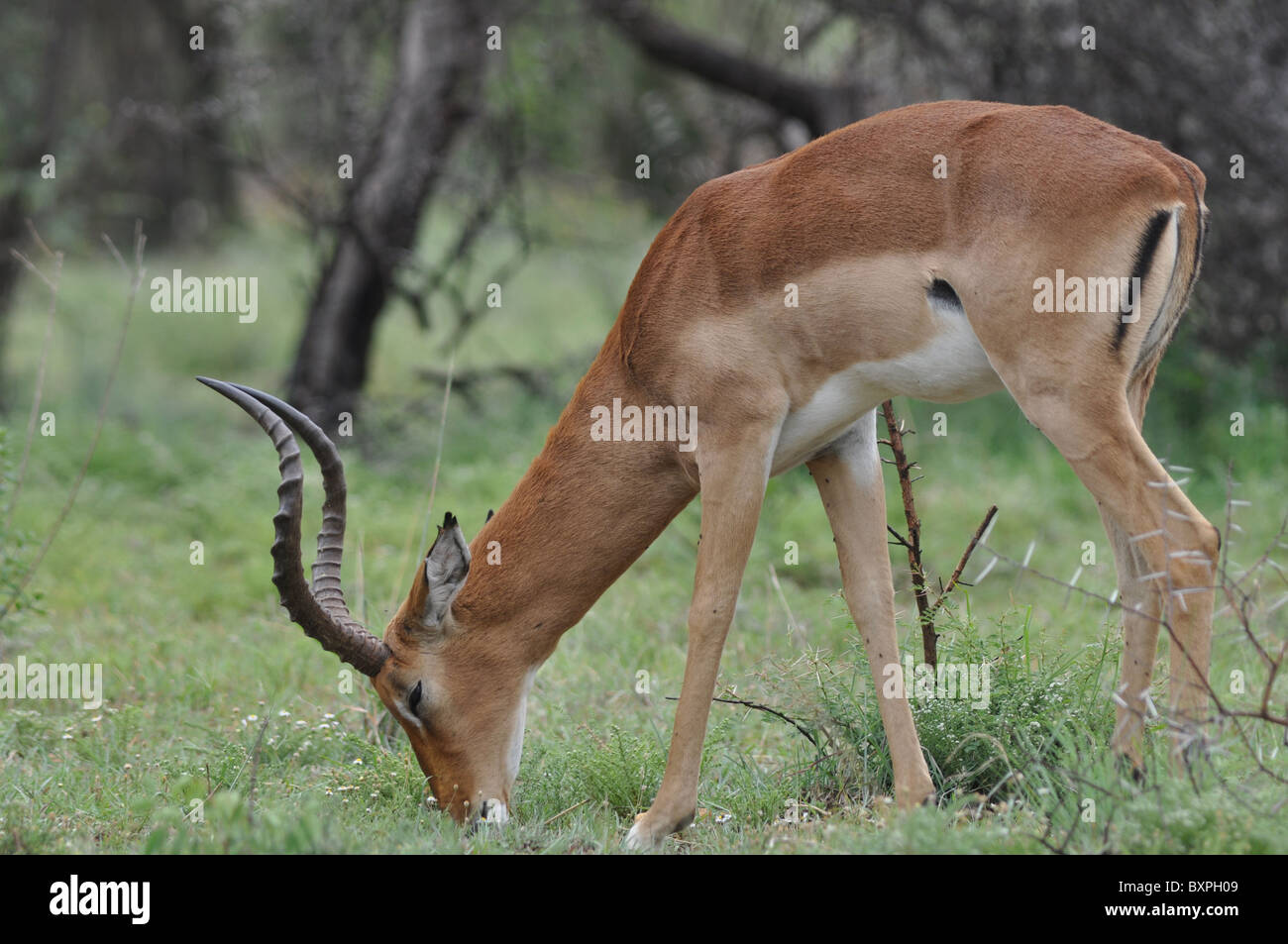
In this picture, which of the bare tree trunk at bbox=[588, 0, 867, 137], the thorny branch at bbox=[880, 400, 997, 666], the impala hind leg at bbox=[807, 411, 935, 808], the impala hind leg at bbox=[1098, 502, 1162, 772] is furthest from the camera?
the bare tree trunk at bbox=[588, 0, 867, 137]

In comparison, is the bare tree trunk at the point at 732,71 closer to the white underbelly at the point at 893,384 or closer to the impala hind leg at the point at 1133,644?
the white underbelly at the point at 893,384

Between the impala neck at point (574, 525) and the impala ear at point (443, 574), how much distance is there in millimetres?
68

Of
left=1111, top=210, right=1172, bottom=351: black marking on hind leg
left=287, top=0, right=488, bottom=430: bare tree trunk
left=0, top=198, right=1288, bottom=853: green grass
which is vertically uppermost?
left=287, top=0, right=488, bottom=430: bare tree trunk

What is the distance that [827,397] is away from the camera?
14.2 feet

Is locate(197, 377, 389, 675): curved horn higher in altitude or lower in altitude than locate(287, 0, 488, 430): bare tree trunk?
lower

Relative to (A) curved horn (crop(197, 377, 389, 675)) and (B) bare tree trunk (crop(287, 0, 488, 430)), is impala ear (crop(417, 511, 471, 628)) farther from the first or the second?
(B) bare tree trunk (crop(287, 0, 488, 430))

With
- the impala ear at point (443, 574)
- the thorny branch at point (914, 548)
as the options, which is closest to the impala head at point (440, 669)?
the impala ear at point (443, 574)

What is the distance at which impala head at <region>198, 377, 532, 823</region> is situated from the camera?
15.0 feet

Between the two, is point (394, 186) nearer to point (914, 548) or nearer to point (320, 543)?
point (320, 543)

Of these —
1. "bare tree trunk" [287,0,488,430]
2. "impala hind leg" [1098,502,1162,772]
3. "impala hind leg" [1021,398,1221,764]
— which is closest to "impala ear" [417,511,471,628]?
"impala hind leg" [1021,398,1221,764]

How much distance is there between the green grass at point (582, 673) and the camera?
432 cm

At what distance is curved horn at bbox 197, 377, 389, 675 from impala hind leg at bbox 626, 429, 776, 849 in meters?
1.05

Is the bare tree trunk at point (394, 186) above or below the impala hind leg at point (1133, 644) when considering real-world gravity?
above

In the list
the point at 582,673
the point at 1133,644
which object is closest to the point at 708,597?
the point at 1133,644
